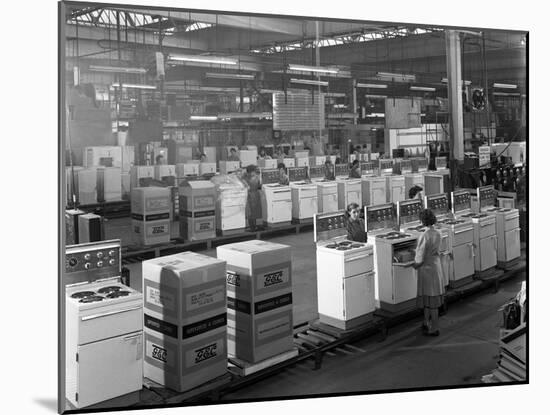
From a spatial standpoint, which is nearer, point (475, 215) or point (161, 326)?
point (161, 326)

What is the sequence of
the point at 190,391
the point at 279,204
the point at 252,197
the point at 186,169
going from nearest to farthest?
the point at 190,391 < the point at 186,169 < the point at 252,197 < the point at 279,204

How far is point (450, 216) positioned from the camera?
7703mm

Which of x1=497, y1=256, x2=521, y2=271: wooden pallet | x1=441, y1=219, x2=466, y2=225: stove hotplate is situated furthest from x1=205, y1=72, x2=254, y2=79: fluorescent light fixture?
x1=497, y1=256, x2=521, y2=271: wooden pallet

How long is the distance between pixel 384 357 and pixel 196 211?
7.53 ft

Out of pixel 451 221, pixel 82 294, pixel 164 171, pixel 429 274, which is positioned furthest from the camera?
pixel 451 221

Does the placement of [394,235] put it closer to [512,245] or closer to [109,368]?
[512,245]

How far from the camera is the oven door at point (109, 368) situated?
4699mm

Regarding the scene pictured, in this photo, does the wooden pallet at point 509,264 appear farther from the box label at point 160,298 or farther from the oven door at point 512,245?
the box label at point 160,298

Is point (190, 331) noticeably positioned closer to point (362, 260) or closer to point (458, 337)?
point (362, 260)

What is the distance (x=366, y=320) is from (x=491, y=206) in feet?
8.33

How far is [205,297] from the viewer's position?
16.7 feet

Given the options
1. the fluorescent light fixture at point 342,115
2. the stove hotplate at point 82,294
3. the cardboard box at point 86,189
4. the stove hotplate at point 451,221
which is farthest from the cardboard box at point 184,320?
the stove hotplate at point 451,221

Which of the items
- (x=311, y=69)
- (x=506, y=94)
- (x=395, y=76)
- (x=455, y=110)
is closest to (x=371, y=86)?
(x=395, y=76)

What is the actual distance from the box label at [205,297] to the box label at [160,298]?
0.13m
